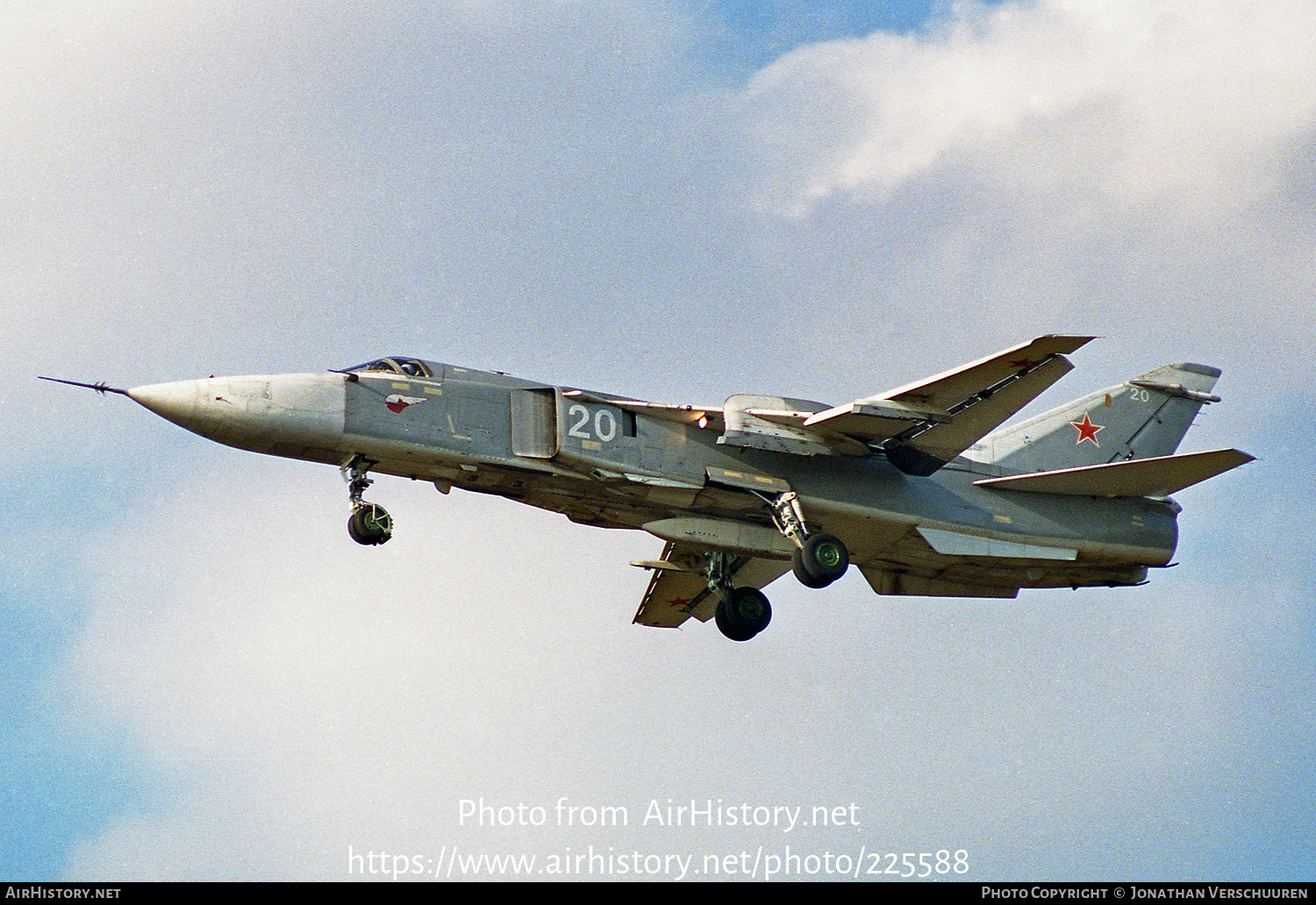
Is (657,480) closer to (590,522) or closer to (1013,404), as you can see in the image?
(590,522)

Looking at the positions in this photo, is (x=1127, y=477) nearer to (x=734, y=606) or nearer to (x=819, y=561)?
(x=819, y=561)

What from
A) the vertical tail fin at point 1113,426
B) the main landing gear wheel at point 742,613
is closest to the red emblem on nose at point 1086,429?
the vertical tail fin at point 1113,426

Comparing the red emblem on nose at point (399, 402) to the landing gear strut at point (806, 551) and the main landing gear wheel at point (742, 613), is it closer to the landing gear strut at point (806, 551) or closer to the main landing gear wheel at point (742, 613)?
the landing gear strut at point (806, 551)

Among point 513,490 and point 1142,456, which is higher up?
point 1142,456

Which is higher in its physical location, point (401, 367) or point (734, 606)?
point (401, 367)

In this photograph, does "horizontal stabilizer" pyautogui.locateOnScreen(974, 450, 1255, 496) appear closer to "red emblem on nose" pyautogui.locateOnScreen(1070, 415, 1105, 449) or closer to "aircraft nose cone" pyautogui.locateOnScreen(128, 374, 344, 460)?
"red emblem on nose" pyautogui.locateOnScreen(1070, 415, 1105, 449)

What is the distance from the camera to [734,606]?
26.1 metres

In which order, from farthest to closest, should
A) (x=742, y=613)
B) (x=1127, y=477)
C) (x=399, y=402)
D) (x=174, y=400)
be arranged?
(x=742, y=613), (x=1127, y=477), (x=399, y=402), (x=174, y=400)

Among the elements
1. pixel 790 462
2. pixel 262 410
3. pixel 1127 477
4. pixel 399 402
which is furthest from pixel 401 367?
pixel 1127 477

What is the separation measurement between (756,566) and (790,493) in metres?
3.58

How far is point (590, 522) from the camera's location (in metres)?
24.5

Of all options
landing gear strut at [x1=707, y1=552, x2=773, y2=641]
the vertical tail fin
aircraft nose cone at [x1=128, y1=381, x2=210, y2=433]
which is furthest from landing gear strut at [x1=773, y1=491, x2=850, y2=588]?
aircraft nose cone at [x1=128, y1=381, x2=210, y2=433]

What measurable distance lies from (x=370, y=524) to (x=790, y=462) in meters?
6.46

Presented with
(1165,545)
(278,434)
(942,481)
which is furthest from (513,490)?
(1165,545)
